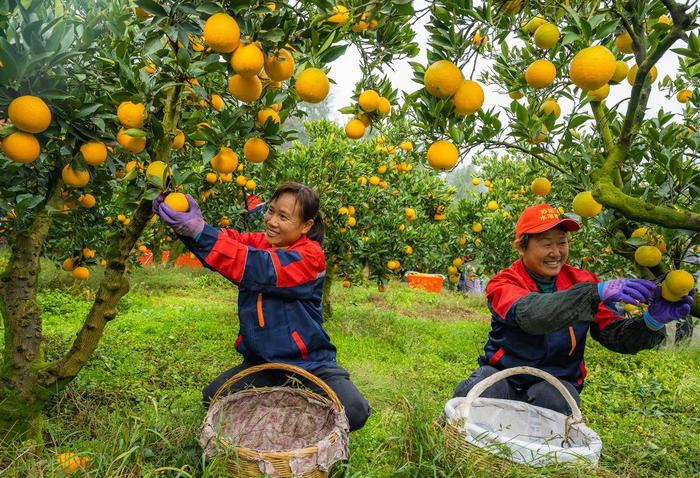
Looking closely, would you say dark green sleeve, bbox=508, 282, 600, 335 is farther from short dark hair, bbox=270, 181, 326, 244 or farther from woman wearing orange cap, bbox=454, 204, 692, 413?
short dark hair, bbox=270, 181, 326, 244

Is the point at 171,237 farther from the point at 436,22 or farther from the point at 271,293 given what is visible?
the point at 436,22

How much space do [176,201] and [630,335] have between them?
188 centimetres

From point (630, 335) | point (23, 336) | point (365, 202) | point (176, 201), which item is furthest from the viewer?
point (365, 202)

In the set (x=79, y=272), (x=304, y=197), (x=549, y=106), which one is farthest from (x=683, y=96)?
(x=79, y=272)

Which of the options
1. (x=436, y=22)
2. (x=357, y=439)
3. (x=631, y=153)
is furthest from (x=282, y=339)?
(x=631, y=153)

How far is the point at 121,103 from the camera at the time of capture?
5.66 feet

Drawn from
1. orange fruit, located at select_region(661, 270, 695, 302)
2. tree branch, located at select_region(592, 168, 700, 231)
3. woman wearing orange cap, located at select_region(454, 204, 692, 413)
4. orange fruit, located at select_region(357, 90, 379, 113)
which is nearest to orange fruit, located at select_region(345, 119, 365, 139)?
orange fruit, located at select_region(357, 90, 379, 113)

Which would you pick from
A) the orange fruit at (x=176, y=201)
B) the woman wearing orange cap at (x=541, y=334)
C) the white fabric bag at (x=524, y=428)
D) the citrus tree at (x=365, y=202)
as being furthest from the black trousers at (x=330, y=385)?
the citrus tree at (x=365, y=202)

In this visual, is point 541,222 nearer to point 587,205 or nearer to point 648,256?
point 587,205

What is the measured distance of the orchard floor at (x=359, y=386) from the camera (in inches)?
74.1

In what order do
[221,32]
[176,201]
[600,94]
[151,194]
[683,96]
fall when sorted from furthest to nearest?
1. [683,96]
2. [600,94]
3. [176,201]
4. [151,194]
5. [221,32]

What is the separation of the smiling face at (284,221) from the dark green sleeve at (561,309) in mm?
1046

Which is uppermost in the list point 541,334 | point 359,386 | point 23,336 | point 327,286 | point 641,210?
point 641,210

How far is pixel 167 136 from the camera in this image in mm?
1777
